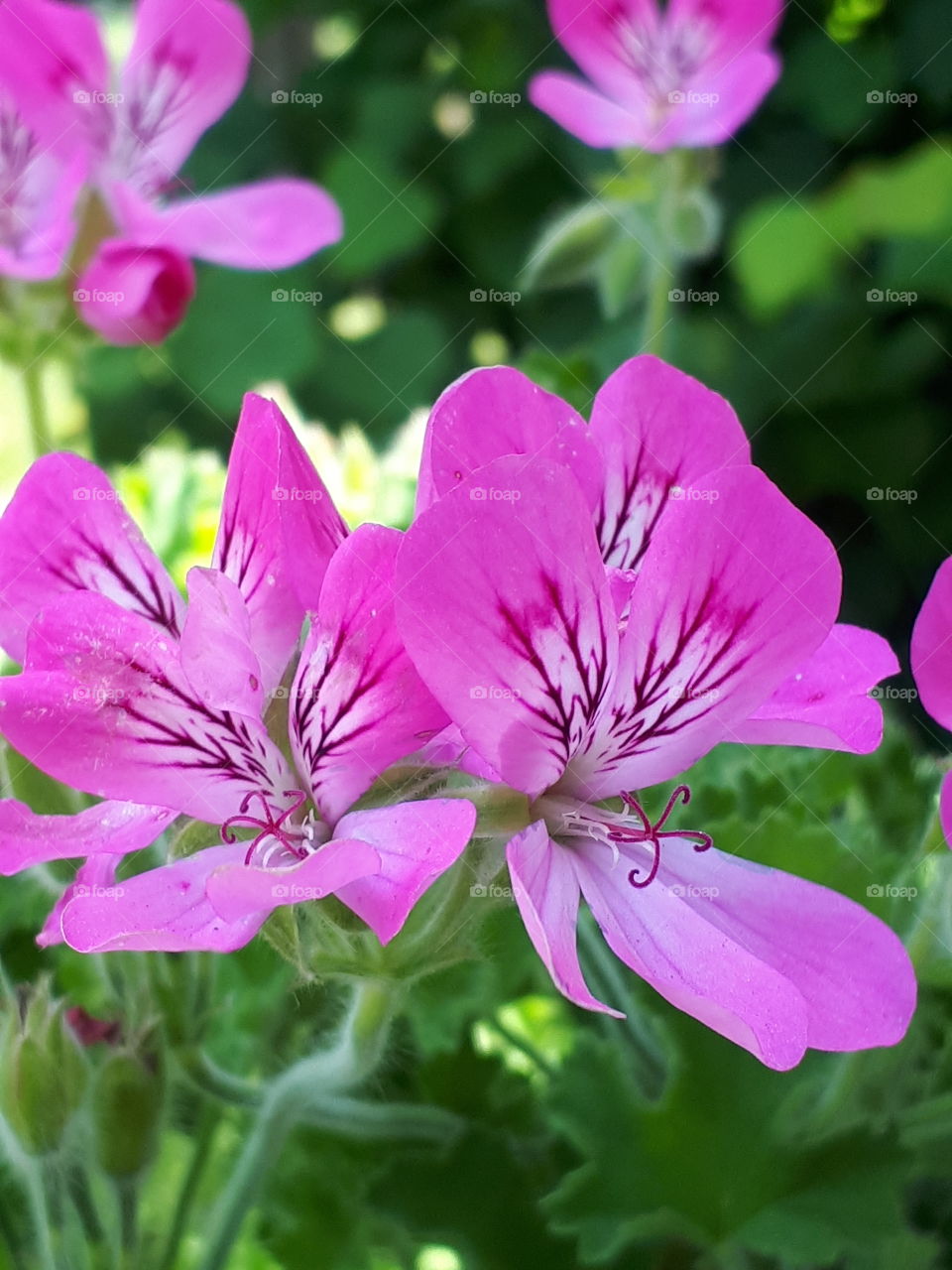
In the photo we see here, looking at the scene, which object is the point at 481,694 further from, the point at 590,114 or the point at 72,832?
the point at 590,114

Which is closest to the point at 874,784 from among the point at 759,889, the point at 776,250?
the point at 759,889

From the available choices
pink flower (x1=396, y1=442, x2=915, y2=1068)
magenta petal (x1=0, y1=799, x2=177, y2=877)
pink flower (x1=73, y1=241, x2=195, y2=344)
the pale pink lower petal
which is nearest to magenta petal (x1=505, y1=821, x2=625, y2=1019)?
pink flower (x1=396, y1=442, x2=915, y2=1068)

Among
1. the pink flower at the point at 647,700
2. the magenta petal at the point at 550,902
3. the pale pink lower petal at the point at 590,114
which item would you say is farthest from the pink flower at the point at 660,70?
the magenta petal at the point at 550,902

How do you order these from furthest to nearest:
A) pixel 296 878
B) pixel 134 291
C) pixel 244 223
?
pixel 244 223, pixel 134 291, pixel 296 878

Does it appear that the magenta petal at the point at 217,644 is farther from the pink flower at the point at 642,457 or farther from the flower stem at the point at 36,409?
the flower stem at the point at 36,409

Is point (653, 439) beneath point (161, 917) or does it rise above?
above

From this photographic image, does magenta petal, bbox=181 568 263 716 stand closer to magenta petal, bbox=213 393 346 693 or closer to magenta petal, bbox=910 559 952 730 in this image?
magenta petal, bbox=213 393 346 693

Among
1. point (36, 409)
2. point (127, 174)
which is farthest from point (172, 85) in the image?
point (36, 409)
